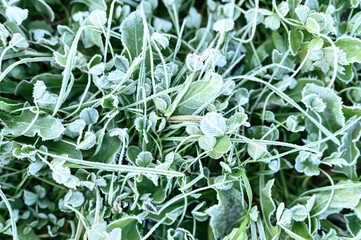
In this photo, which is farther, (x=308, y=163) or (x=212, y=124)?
(x=308, y=163)

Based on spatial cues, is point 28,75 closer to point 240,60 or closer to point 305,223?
point 240,60

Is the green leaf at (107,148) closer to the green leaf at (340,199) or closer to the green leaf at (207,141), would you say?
the green leaf at (207,141)

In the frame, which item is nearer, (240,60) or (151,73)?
(151,73)

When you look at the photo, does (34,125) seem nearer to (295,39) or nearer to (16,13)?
(16,13)

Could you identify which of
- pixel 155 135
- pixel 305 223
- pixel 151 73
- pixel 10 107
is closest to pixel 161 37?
pixel 151 73

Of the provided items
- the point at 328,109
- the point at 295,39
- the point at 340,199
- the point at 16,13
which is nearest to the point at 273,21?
the point at 295,39

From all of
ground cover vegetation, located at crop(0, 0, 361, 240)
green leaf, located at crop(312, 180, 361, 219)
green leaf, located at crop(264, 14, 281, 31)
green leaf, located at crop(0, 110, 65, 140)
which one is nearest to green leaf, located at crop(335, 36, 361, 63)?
ground cover vegetation, located at crop(0, 0, 361, 240)
